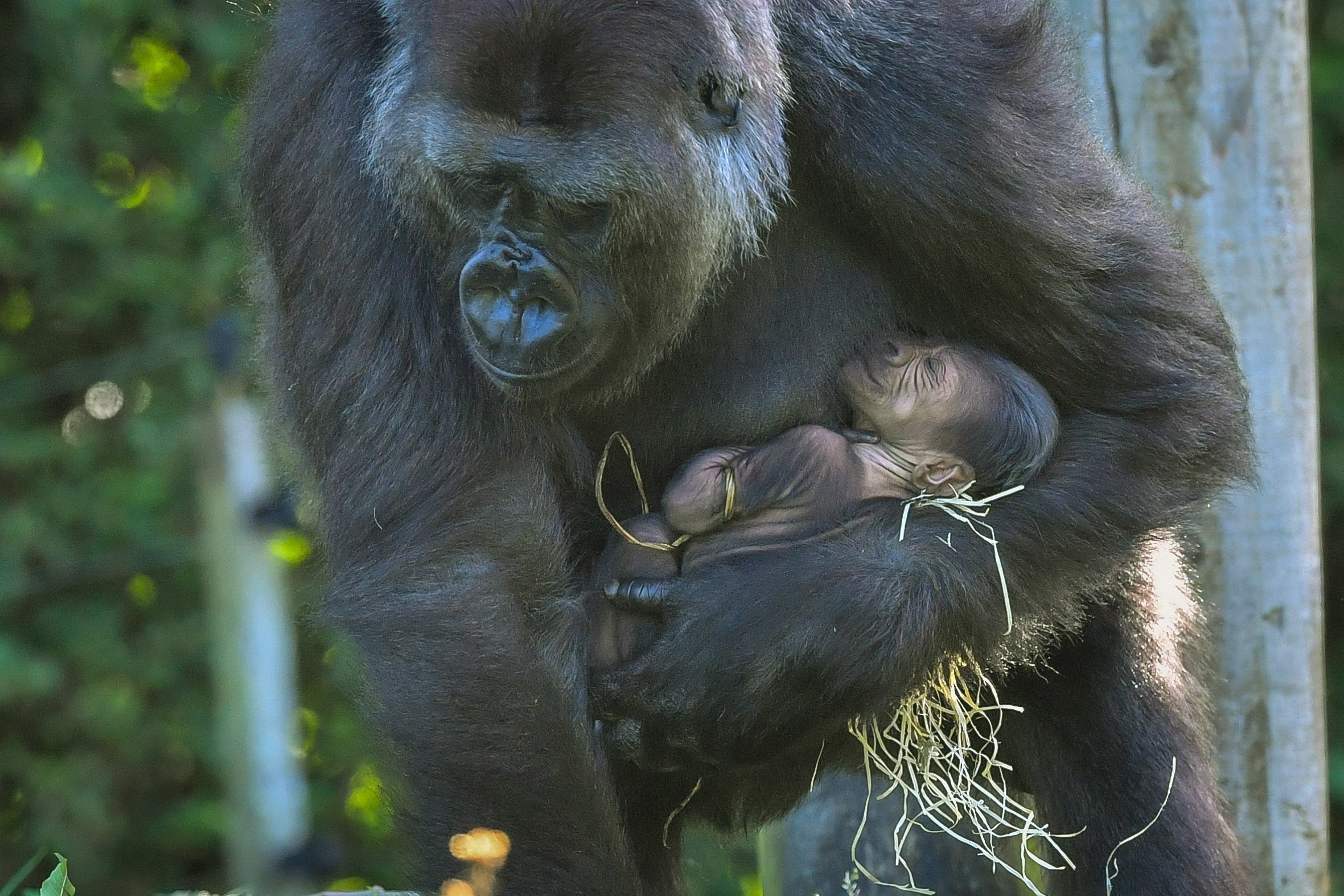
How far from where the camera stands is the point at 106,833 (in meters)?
6.33

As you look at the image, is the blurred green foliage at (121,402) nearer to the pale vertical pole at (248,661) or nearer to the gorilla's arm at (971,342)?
the pale vertical pole at (248,661)

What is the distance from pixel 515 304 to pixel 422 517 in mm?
406

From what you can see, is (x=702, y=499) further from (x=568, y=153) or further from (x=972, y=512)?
(x=568, y=153)

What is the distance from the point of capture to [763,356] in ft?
10.6

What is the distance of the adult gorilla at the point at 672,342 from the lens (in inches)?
109

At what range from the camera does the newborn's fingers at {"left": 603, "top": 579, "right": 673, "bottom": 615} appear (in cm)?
304

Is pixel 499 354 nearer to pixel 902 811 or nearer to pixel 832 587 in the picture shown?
pixel 832 587

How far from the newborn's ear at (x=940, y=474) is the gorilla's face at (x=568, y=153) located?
1.91 ft

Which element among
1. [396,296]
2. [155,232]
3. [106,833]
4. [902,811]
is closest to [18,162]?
[155,232]

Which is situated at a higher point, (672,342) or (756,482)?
(672,342)

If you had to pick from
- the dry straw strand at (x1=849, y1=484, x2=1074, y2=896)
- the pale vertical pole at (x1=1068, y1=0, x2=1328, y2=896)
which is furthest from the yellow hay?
the pale vertical pole at (x1=1068, y1=0, x2=1328, y2=896)

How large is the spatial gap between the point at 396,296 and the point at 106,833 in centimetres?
418

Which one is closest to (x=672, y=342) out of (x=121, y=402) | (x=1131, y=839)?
(x=1131, y=839)

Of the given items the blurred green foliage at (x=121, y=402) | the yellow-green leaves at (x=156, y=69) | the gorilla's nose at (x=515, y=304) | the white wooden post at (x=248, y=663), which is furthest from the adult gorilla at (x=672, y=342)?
the yellow-green leaves at (x=156, y=69)
